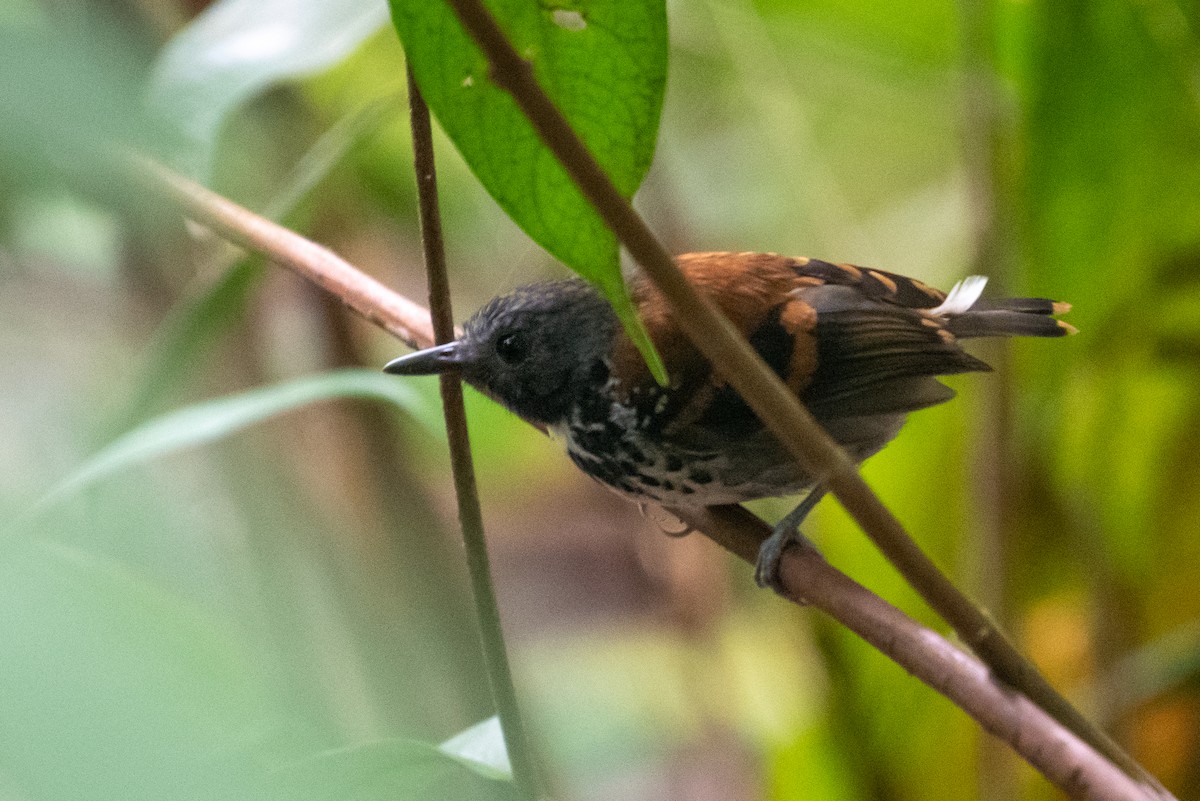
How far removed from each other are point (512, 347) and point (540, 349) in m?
0.05

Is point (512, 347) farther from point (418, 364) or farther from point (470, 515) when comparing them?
point (470, 515)

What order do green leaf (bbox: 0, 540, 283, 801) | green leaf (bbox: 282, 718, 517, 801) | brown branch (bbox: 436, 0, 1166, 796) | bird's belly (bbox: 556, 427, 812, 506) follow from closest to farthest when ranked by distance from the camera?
green leaf (bbox: 0, 540, 283, 801), brown branch (bbox: 436, 0, 1166, 796), green leaf (bbox: 282, 718, 517, 801), bird's belly (bbox: 556, 427, 812, 506)

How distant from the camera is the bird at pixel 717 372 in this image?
1.69 m

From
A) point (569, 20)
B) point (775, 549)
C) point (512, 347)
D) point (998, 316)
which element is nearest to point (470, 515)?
point (569, 20)

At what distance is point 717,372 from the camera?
1.67 meters

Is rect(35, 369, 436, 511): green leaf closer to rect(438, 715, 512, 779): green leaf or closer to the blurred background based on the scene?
the blurred background

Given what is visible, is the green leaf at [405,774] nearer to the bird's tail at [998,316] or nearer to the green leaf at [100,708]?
the green leaf at [100,708]

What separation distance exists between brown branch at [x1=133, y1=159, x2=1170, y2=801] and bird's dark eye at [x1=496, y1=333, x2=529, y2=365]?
0.89 ft

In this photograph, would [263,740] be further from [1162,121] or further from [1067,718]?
[1162,121]

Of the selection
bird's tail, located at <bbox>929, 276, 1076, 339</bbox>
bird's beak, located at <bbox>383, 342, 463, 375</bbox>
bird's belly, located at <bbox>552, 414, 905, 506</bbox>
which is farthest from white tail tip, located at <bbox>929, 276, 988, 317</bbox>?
bird's beak, located at <bbox>383, 342, 463, 375</bbox>

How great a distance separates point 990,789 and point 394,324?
139 cm

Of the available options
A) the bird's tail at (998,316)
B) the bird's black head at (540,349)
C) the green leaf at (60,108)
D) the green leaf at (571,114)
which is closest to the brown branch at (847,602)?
the bird's black head at (540,349)

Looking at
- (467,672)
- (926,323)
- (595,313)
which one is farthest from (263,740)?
(467,672)

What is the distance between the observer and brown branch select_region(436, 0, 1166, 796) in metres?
0.62
